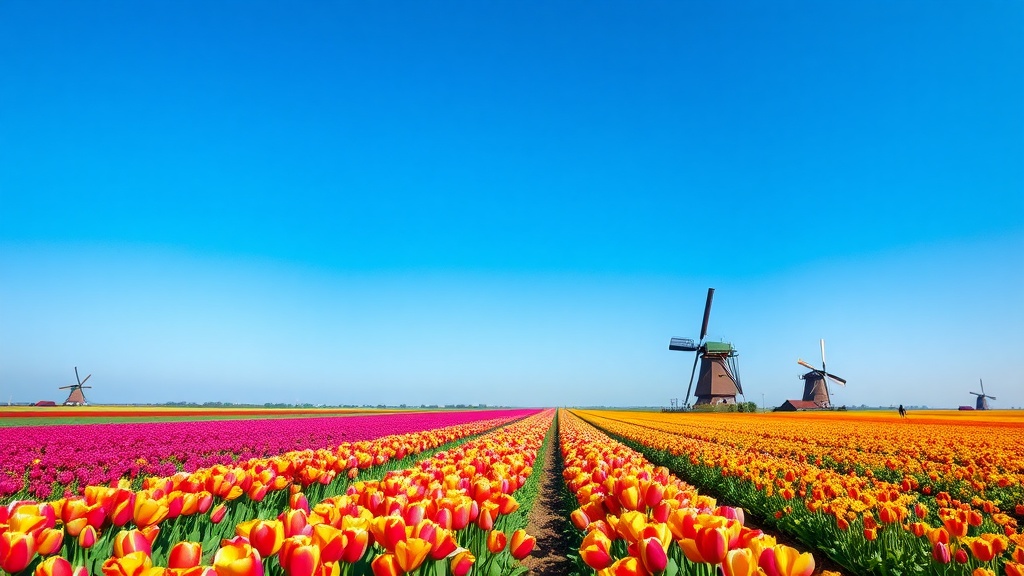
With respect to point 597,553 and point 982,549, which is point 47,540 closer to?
point 597,553

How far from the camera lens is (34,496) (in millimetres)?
6984

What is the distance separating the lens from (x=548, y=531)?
709 cm

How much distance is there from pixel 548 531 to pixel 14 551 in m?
6.20

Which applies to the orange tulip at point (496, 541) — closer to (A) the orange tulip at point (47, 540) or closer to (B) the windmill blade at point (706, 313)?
(A) the orange tulip at point (47, 540)

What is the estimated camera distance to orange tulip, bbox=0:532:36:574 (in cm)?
200

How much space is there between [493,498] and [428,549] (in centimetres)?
177

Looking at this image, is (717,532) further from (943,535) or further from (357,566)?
(943,535)

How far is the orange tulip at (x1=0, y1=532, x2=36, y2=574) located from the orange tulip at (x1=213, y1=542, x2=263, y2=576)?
0.96 metres

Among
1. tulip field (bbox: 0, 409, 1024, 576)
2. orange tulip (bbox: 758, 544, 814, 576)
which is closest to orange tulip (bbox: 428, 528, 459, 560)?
tulip field (bbox: 0, 409, 1024, 576)

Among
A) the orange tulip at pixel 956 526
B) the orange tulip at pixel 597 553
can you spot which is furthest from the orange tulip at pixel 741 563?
the orange tulip at pixel 956 526

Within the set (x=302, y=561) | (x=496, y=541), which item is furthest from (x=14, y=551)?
(x=496, y=541)

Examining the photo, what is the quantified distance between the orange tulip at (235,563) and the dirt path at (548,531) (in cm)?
426

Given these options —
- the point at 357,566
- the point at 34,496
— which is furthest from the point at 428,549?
the point at 34,496

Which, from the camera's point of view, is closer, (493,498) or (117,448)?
(493,498)
